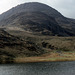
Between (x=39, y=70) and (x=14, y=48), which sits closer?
(x=39, y=70)

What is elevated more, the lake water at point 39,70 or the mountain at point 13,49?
the mountain at point 13,49

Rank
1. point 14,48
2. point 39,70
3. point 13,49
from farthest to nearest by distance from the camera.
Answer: point 14,48 < point 13,49 < point 39,70

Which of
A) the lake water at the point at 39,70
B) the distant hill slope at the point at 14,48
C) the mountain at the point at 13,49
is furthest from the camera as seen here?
the distant hill slope at the point at 14,48

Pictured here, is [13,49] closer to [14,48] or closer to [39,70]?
[14,48]

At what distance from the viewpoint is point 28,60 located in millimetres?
111938

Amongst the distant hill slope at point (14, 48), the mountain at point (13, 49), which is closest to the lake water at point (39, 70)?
the mountain at point (13, 49)

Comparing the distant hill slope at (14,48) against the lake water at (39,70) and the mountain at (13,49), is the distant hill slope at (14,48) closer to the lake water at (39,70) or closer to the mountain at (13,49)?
the mountain at (13,49)

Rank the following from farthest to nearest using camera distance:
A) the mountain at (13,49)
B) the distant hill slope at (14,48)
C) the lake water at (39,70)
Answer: the distant hill slope at (14,48)
the mountain at (13,49)
the lake water at (39,70)

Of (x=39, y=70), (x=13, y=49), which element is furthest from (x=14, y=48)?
(x=39, y=70)

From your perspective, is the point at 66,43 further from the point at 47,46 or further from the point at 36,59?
the point at 36,59

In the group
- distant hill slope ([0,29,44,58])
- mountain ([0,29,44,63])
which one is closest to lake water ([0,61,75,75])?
mountain ([0,29,44,63])

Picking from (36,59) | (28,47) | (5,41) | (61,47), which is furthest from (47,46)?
(36,59)

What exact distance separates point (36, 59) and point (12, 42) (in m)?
34.4

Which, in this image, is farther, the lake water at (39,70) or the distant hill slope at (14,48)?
the distant hill slope at (14,48)
